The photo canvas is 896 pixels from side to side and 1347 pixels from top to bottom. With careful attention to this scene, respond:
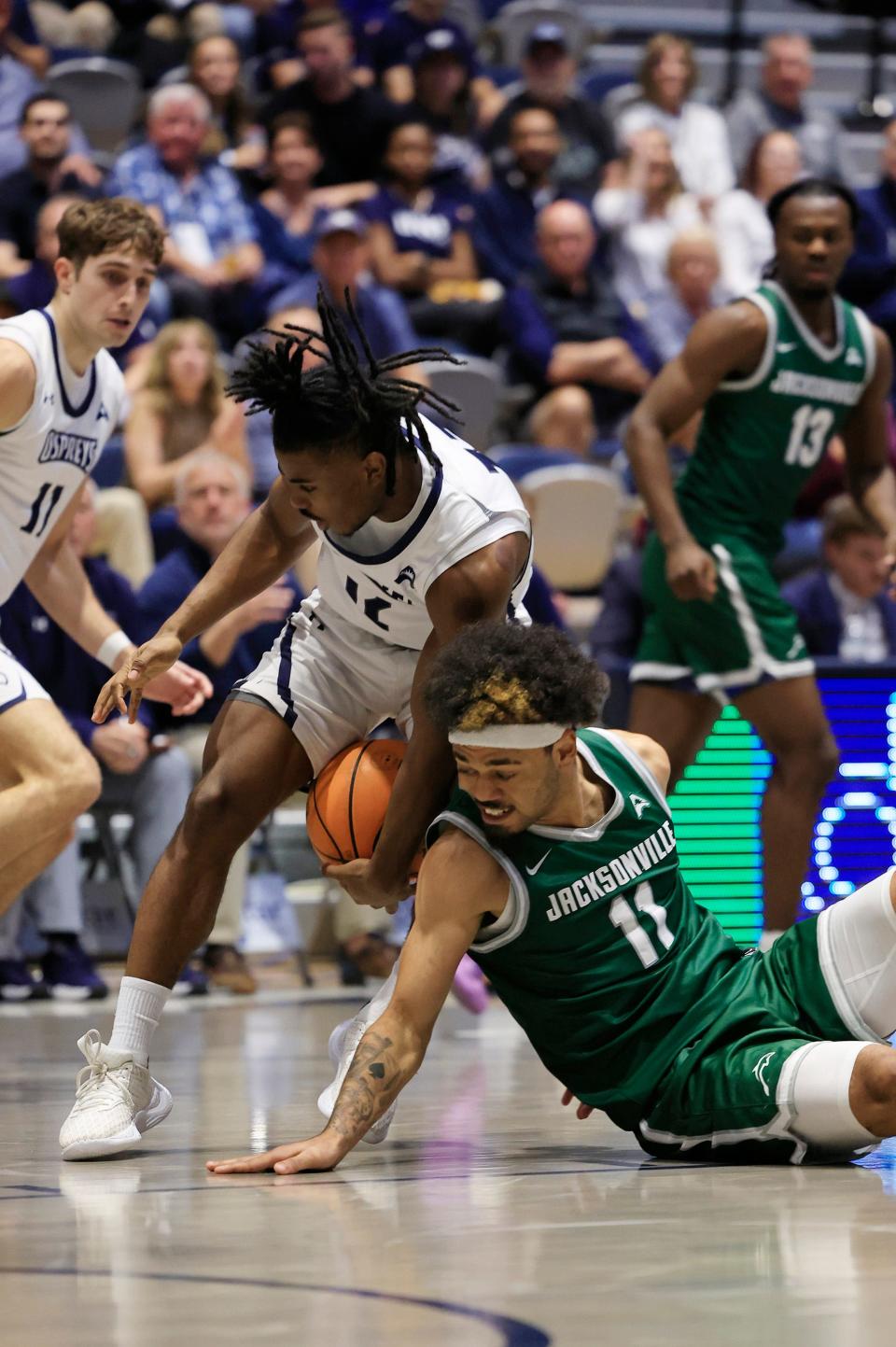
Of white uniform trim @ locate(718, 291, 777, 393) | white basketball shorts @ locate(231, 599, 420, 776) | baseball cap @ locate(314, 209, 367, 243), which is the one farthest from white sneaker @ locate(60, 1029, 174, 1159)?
baseball cap @ locate(314, 209, 367, 243)

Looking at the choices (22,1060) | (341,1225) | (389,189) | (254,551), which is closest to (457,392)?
(389,189)

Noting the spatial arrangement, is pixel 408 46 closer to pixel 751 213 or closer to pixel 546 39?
pixel 546 39

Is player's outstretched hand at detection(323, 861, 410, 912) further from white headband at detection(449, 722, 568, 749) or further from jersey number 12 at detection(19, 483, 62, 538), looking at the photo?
jersey number 12 at detection(19, 483, 62, 538)

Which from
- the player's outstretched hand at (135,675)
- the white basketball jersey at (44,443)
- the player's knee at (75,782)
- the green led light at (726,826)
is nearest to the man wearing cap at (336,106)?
the green led light at (726,826)

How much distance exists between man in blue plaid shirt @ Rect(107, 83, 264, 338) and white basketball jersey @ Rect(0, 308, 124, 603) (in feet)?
16.7

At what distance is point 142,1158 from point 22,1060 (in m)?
1.81

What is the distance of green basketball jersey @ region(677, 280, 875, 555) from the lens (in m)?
5.76

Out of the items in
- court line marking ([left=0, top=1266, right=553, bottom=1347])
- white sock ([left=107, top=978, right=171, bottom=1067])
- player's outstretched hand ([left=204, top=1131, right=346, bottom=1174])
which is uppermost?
court line marking ([left=0, top=1266, right=553, bottom=1347])

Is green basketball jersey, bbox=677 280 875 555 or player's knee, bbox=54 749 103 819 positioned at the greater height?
green basketball jersey, bbox=677 280 875 555

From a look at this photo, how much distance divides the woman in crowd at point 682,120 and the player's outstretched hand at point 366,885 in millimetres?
9126

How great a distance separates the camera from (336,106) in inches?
455

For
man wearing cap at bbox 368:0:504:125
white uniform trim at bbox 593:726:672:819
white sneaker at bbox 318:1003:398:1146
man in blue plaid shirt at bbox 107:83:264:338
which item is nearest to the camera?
white uniform trim at bbox 593:726:672:819

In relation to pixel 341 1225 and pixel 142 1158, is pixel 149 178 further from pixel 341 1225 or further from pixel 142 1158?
pixel 341 1225

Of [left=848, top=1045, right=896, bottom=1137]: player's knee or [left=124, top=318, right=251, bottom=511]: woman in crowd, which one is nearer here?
[left=848, top=1045, right=896, bottom=1137]: player's knee
